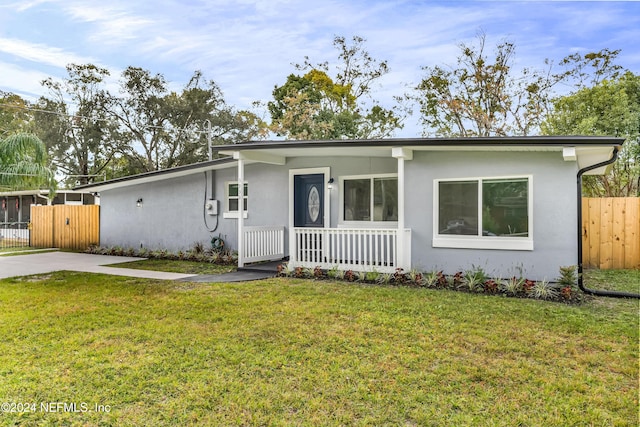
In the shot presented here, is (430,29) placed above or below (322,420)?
above

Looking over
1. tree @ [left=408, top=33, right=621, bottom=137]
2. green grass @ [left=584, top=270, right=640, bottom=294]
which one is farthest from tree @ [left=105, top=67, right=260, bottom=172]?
green grass @ [left=584, top=270, right=640, bottom=294]

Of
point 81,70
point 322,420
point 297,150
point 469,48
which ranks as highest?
point 81,70

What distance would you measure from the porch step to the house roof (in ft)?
7.94

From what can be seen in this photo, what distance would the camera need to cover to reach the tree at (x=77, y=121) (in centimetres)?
2720

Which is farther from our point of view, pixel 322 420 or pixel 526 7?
pixel 526 7

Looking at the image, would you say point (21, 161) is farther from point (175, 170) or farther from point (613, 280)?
point (613, 280)

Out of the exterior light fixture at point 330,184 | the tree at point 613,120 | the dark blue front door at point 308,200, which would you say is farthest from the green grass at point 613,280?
the tree at point 613,120

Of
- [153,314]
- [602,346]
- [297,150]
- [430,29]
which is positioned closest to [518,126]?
[430,29]

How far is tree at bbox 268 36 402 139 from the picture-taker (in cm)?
2238

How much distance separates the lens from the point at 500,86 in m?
18.1

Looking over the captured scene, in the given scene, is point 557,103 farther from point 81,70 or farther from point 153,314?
point 81,70

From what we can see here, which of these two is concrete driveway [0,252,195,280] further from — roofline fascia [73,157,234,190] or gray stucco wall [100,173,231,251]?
roofline fascia [73,157,234,190]

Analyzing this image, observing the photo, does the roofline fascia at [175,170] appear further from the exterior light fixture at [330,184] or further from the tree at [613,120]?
the tree at [613,120]

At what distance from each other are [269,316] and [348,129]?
18158mm
